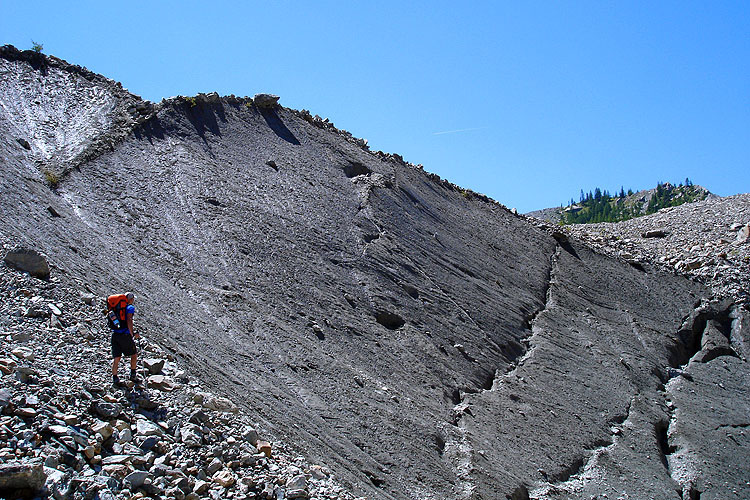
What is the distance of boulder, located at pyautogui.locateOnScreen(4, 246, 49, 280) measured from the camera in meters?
9.28

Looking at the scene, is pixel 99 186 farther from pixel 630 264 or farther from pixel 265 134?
pixel 630 264

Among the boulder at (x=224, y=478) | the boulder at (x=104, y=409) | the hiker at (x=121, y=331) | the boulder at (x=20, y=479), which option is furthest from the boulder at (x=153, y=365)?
the boulder at (x=20, y=479)

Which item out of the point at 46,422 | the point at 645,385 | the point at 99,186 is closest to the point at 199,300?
the point at 99,186

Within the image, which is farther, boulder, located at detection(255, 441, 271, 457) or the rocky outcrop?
the rocky outcrop

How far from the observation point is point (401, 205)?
19.3 m

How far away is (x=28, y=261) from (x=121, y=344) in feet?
8.65

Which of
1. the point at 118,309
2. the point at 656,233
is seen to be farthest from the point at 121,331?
the point at 656,233

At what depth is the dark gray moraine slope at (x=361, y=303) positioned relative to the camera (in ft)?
35.2

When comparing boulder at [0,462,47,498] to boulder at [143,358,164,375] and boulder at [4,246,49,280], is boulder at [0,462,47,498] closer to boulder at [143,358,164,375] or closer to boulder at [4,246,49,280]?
boulder at [143,358,164,375]

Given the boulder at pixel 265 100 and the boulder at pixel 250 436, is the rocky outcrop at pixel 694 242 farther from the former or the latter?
the boulder at pixel 250 436

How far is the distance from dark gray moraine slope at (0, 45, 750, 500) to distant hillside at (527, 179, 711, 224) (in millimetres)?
53571

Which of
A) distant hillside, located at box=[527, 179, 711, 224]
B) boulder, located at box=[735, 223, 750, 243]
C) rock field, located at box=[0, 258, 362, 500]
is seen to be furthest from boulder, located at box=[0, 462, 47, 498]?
distant hillside, located at box=[527, 179, 711, 224]

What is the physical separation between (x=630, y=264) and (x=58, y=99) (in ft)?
59.1

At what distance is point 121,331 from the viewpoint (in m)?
7.86
